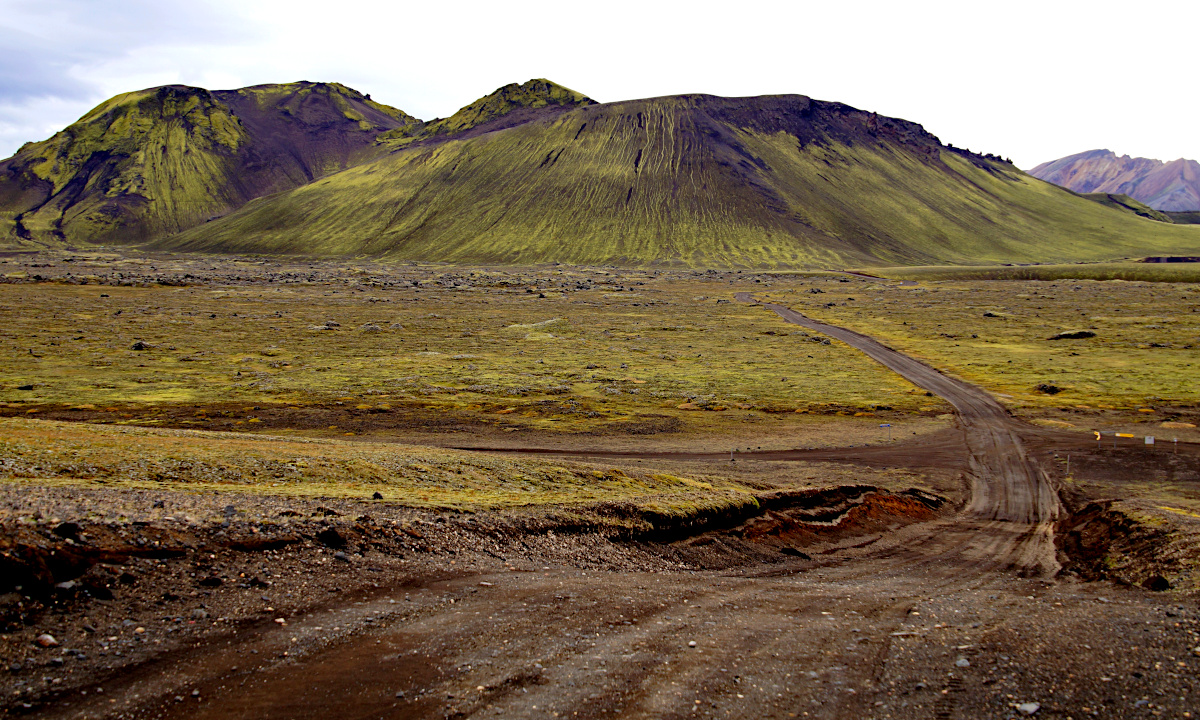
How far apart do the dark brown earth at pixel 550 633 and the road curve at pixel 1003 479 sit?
14.8 feet

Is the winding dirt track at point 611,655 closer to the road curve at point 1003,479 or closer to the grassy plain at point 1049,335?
the road curve at point 1003,479

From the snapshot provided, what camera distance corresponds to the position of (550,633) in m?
10.9

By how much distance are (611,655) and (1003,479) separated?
28273 millimetres

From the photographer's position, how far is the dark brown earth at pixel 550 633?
8836mm

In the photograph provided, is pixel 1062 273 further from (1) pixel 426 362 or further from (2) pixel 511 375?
(1) pixel 426 362

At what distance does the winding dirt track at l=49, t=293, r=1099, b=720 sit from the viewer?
28.9ft

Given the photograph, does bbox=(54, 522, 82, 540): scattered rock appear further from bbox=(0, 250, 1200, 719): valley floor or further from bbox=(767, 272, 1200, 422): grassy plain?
bbox=(767, 272, 1200, 422): grassy plain

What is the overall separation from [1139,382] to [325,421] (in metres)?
59.0

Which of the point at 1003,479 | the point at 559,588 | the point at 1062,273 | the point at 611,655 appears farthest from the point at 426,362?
the point at 1062,273

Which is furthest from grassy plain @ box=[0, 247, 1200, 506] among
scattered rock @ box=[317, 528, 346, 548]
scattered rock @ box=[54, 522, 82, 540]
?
scattered rock @ box=[54, 522, 82, 540]

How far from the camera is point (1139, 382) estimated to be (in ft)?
167

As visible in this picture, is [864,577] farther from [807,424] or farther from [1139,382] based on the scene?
[1139,382]

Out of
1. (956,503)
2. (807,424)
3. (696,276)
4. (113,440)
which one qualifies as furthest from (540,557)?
(696,276)

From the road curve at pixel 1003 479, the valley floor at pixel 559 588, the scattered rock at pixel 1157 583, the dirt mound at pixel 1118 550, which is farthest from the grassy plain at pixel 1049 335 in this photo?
the scattered rock at pixel 1157 583
